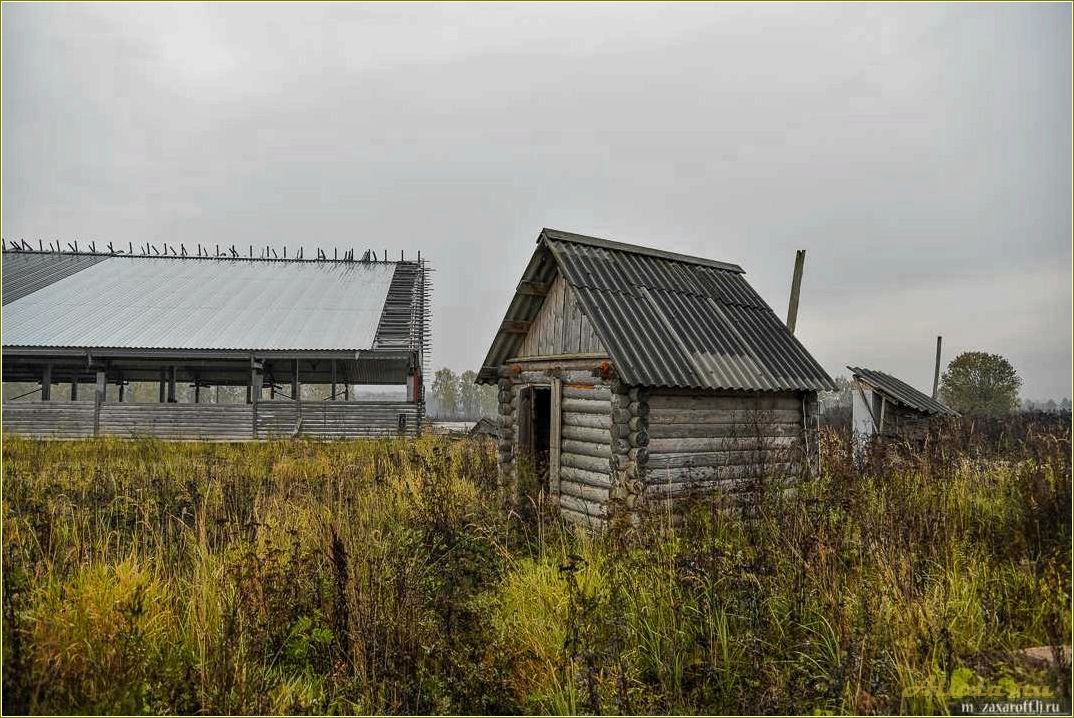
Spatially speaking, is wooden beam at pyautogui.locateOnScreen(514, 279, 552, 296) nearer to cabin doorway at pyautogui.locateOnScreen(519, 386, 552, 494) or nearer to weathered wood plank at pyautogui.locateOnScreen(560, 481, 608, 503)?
cabin doorway at pyautogui.locateOnScreen(519, 386, 552, 494)

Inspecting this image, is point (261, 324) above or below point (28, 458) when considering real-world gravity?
above

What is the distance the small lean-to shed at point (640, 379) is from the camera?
26.0 ft

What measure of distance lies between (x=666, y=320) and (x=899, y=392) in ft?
36.7

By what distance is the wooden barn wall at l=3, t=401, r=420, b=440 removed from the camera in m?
20.0

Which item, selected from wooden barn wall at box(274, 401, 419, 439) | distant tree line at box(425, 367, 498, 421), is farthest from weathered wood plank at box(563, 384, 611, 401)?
distant tree line at box(425, 367, 498, 421)

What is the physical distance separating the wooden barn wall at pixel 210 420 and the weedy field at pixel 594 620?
49.8 ft

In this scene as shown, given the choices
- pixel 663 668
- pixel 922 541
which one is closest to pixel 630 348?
pixel 922 541

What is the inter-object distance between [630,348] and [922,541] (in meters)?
4.05

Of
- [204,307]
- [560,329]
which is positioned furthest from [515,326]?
[204,307]

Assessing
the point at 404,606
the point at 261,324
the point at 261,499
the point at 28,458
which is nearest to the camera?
the point at 404,606

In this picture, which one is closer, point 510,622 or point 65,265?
point 510,622

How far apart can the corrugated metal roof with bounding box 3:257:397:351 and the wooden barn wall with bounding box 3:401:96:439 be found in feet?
7.54

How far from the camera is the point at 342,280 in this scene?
1078 inches

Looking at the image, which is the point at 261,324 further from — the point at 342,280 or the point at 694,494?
the point at 694,494
